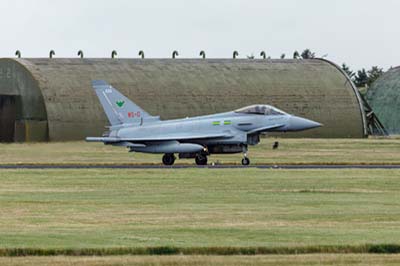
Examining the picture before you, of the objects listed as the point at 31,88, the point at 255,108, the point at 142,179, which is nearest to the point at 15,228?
the point at 142,179

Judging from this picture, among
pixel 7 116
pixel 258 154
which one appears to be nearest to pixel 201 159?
pixel 258 154

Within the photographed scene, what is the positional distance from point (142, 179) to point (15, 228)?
15218 millimetres

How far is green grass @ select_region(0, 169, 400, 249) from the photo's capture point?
21.2m

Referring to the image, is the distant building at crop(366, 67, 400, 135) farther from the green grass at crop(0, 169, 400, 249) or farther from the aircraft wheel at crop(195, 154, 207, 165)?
the green grass at crop(0, 169, 400, 249)

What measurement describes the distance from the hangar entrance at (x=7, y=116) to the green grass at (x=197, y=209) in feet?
101

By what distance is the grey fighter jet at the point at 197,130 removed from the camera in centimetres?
5044

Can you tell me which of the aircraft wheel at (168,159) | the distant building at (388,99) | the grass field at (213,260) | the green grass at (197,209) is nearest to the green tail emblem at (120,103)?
the aircraft wheel at (168,159)

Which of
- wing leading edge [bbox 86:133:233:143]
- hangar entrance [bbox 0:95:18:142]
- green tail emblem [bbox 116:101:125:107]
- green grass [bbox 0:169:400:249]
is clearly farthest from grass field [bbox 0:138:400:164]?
green grass [bbox 0:169:400:249]

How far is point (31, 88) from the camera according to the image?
7231 cm

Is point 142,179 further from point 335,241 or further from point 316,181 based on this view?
point 335,241

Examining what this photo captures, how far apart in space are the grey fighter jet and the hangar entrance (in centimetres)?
2091

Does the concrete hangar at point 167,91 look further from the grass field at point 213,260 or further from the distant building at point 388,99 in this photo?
the grass field at point 213,260

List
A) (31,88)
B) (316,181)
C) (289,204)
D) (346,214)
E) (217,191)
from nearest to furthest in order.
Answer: (346,214) < (289,204) < (217,191) < (316,181) < (31,88)

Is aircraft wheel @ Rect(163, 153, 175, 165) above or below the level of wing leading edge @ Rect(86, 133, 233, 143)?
below
